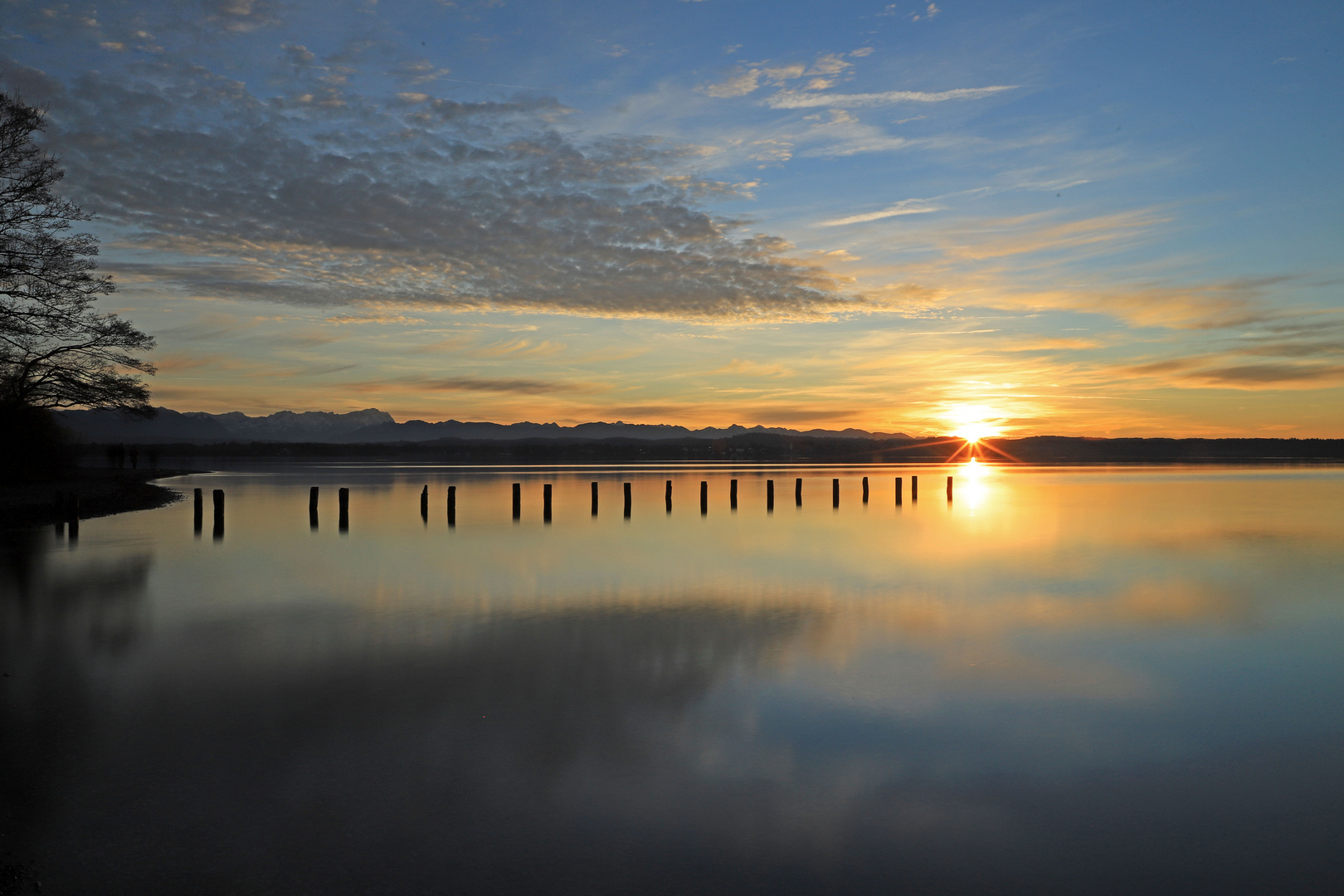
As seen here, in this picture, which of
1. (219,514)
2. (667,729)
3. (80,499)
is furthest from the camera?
(80,499)

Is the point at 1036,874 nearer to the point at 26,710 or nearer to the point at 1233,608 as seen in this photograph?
the point at 26,710

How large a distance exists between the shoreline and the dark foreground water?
11.4m

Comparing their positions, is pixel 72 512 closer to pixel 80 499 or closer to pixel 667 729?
pixel 80 499

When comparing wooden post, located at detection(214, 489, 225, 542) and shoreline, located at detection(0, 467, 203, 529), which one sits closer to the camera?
wooden post, located at detection(214, 489, 225, 542)

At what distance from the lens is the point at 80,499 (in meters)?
32.8

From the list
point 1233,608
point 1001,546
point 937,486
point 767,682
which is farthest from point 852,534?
point 937,486

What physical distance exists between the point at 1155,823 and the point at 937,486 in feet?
186

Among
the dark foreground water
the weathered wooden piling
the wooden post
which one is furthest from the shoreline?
the dark foreground water

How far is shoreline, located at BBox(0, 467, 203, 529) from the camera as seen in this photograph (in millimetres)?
25938

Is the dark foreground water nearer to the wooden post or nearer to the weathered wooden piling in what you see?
the wooden post

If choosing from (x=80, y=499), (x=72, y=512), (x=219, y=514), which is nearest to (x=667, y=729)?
(x=219, y=514)

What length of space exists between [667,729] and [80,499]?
34436 millimetres

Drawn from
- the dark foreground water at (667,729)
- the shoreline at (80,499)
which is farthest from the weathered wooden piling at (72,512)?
the dark foreground water at (667,729)

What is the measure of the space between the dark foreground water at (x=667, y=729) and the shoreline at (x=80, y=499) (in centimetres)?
1142
